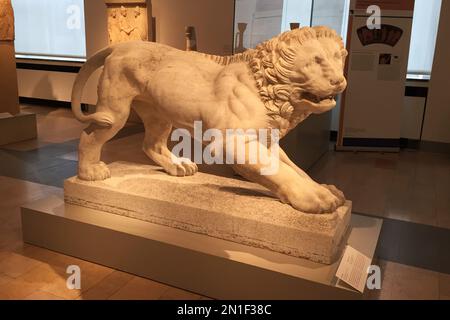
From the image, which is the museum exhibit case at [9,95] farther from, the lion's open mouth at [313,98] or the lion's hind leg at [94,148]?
the lion's open mouth at [313,98]

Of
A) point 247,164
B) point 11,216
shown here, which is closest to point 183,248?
point 247,164

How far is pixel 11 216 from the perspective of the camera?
318 centimetres

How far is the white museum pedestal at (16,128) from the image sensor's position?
17.1ft

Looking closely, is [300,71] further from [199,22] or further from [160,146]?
[199,22]

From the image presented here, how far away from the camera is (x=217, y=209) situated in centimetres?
224

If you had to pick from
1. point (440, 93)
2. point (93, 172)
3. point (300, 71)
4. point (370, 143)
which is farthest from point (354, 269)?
point (440, 93)

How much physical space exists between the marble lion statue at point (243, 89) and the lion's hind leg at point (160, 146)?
0.14 meters

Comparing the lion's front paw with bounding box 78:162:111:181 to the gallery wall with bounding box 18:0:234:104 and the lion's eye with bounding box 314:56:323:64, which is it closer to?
the lion's eye with bounding box 314:56:323:64

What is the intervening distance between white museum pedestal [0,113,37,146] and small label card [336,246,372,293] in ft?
14.5

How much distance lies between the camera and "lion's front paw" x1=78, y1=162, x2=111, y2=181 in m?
2.64

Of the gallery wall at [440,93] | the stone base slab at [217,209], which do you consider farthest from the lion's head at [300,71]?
the gallery wall at [440,93]

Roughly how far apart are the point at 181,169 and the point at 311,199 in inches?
36.7

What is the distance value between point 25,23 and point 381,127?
682 cm

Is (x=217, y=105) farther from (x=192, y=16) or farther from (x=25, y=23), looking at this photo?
(x=25, y=23)
